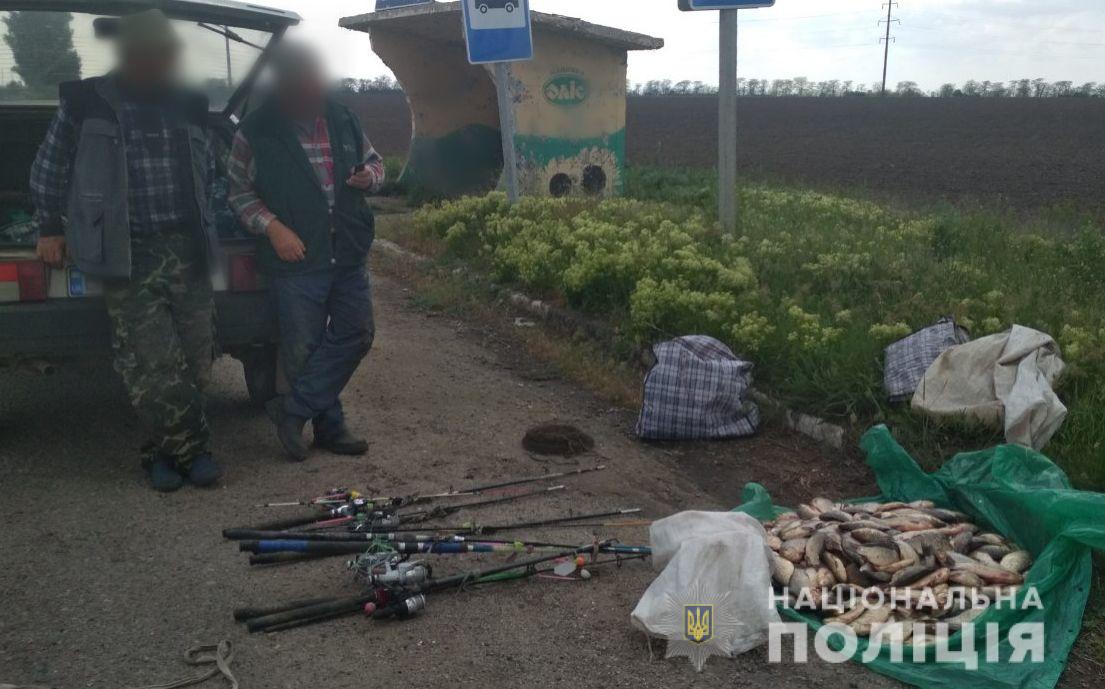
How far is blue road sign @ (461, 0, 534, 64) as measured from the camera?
990cm

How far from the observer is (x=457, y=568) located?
4.38 metres

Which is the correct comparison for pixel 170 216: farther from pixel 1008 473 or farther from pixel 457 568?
pixel 1008 473

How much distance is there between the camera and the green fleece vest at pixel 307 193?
538 centimetres

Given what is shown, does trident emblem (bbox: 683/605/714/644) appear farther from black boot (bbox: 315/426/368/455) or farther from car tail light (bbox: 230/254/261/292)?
car tail light (bbox: 230/254/261/292)

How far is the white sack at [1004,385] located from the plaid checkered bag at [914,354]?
6.0 inches

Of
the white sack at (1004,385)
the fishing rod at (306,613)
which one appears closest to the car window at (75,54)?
the fishing rod at (306,613)

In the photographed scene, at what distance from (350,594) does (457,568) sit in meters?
0.45

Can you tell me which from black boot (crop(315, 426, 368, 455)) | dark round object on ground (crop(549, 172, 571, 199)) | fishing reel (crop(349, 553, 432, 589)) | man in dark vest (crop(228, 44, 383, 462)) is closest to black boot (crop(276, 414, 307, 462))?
man in dark vest (crop(228, 44, 383, 462))

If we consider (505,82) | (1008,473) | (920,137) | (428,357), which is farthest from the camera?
(920,137)

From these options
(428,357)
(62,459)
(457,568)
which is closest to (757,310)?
(428,357)

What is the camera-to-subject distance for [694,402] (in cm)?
598

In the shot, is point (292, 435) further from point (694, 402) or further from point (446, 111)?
point (446, 111)

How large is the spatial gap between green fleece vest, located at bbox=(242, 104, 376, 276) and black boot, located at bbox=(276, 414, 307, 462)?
74 centimetres

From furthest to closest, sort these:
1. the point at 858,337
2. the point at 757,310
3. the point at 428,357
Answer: the point at 428,357, the point at 757,310, the point at 858,337
